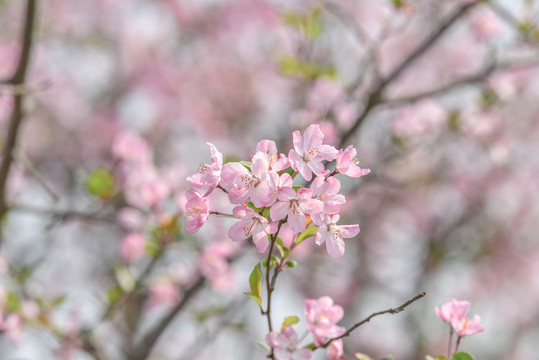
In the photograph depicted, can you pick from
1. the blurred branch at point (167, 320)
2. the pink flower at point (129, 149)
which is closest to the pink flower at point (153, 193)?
the pink flower at point (129, 149)

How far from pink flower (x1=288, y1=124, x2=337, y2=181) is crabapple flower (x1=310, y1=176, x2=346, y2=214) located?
0.02 m

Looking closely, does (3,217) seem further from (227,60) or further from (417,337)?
(227,60)

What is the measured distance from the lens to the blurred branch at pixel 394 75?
282 cm

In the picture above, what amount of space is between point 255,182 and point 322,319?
427 millimetres

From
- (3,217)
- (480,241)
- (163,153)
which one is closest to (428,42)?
(3,217)

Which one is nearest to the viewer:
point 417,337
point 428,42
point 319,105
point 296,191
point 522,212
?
point 296,191

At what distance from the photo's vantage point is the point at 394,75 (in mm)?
2848

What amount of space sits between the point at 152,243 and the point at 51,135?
7.09m

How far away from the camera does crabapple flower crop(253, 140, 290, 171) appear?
121 centimetres

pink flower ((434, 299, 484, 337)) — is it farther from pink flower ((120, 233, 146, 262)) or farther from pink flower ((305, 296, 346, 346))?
pink flower ((120, 233, 146, 262))

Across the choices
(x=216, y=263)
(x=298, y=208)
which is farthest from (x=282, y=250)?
(x=216, y=263)

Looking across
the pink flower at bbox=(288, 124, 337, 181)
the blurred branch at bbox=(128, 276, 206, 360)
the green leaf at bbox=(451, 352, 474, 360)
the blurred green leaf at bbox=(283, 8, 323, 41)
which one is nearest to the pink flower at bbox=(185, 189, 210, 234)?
the pink flower at bbox=(288, 124, 337, 181)

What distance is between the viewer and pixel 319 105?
3775 millimetres

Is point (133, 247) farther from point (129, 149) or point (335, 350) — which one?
point (335, 350)
